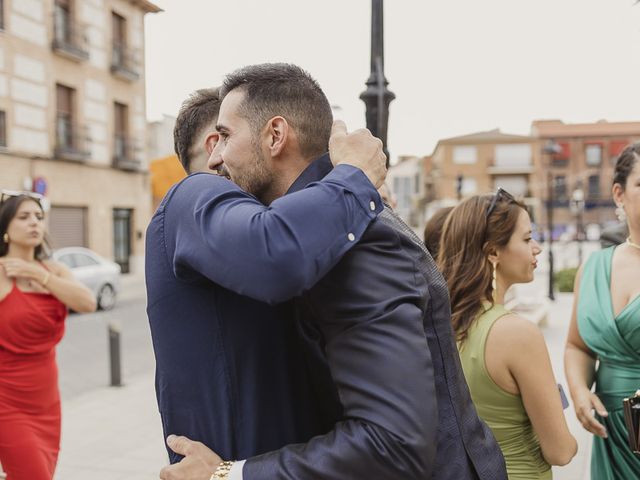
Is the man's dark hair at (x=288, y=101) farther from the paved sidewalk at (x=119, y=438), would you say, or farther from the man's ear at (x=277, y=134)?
the paved sidewalk at (x=119, y=438)

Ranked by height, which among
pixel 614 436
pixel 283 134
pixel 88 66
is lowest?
pixel 614 436

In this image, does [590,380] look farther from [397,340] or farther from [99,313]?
[99,313]

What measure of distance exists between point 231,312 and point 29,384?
108 inches

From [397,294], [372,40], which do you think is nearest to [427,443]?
[397,294]

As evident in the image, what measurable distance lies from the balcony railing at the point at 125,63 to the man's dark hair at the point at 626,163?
80.2ft

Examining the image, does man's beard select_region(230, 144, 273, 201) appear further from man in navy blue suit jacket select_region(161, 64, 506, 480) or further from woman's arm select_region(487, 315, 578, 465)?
woman's arm select_region(487, 315, 578, 465)

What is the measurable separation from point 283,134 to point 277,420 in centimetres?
58

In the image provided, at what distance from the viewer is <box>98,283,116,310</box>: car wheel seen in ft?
51.9

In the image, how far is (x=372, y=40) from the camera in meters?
4.22

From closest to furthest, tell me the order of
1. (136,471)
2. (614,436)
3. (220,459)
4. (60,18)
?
(220,459) < (614,436) < (136,471) < (60,18)

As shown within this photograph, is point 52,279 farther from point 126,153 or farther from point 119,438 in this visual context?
point 126,153

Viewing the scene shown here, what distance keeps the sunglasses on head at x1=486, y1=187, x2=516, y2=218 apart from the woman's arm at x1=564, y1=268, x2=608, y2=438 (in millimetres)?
754

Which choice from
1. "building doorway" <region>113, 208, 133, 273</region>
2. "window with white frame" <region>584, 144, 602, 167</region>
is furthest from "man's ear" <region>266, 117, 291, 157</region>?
"window with white frame" <region>584, 144, 602, 167</region>

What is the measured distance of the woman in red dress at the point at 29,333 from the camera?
3385 millimetres
